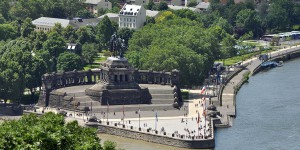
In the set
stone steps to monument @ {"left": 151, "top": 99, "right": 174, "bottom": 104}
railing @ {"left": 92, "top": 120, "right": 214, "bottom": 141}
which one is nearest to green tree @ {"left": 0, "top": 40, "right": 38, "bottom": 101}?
railing @ {"left": 92, "top": 120, "right": 214, "bottom": 141}

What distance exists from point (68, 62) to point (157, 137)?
4891cm

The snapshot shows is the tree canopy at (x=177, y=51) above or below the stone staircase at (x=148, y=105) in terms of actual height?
above

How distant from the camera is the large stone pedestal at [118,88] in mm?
148875

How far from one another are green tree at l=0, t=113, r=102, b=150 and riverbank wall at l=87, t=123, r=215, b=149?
31.9 metres

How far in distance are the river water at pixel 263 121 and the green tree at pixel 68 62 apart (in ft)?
94.9

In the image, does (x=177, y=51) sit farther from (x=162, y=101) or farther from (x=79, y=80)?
(x=162, y=101)

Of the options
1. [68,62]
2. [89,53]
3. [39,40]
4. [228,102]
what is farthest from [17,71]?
[39,40]

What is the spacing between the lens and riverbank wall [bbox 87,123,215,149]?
127 meters

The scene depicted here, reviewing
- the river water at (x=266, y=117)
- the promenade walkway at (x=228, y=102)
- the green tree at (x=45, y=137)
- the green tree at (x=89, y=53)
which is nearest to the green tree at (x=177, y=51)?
the promenade walkway at (x=228, y=102)

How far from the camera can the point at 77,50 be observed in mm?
194500

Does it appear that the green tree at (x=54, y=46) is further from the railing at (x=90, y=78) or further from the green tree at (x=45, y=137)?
the green tree at (x=45, y=137)

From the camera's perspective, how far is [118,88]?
15038 centimetres

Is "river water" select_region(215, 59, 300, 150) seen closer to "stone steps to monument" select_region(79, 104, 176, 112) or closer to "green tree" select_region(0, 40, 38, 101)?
"stone steps to monument" select_region(79, 104, 176, 112)

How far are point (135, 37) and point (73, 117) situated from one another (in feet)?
181
